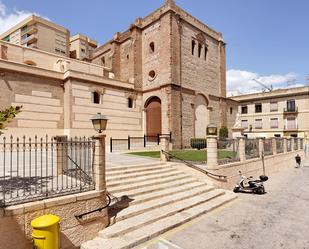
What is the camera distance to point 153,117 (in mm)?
21562

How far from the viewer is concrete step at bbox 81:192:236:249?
4.84 metres

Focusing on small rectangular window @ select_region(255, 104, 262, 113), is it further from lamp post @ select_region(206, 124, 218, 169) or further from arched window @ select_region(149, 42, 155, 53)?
lamp post @ select_region(206, 124, 218, 169)

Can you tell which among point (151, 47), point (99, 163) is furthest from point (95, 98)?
point (99, 163)

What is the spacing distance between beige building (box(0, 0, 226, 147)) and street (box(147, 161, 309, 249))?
1237 centimetres

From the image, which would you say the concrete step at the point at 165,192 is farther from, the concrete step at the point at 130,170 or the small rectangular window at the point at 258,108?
the small rectangular window at the point at 258,108

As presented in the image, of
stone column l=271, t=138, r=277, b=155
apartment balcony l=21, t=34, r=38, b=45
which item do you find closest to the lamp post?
stone column l=271, t=138, r=277, b=155

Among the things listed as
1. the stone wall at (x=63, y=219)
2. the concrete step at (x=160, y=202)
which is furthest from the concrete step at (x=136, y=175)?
the stone wall at (x=63, y=219)

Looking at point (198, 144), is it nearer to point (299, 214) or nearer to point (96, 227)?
point (299, 214)

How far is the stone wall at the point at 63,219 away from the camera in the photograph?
4082 millimetres

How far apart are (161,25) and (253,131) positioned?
93.0ft

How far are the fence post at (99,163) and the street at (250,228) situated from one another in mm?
1906

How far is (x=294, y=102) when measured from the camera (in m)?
37.2

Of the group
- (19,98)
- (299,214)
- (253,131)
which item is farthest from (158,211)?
(253,131)

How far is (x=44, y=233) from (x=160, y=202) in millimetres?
3745
